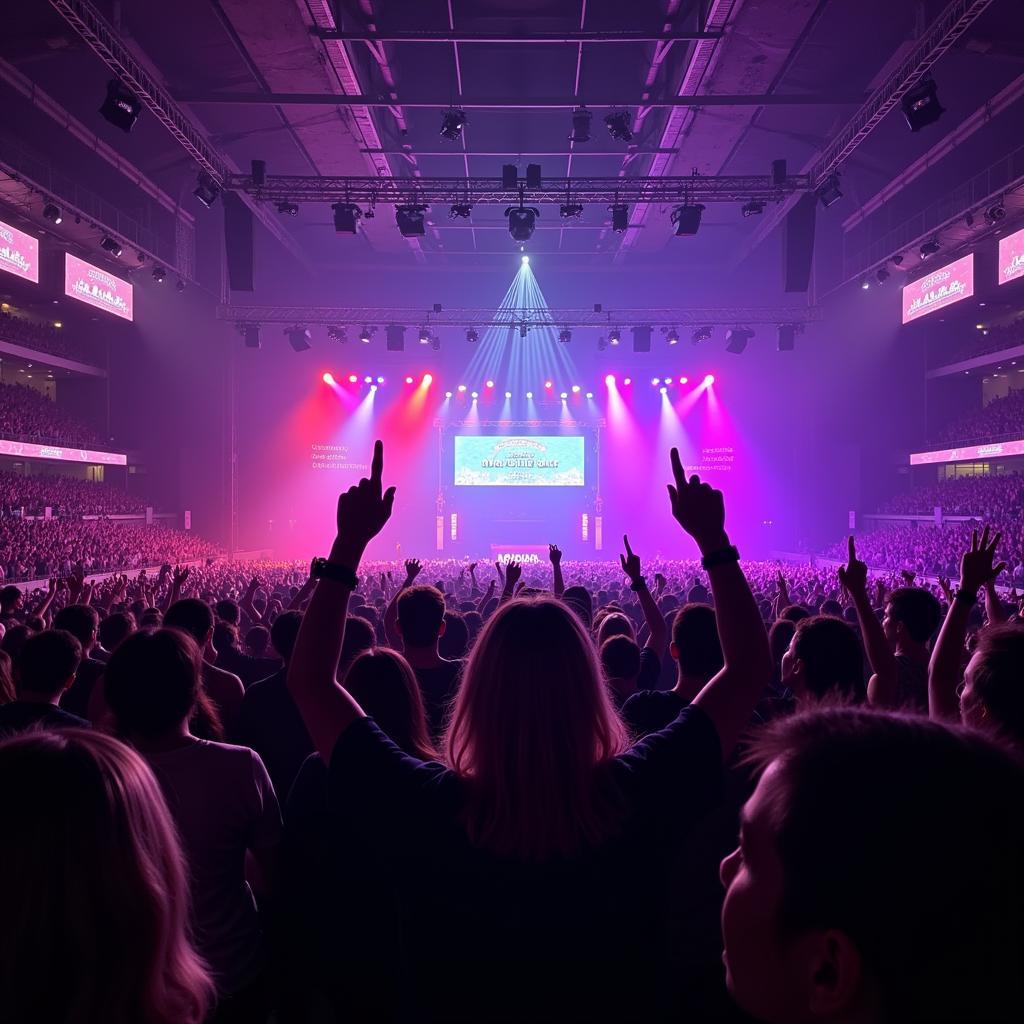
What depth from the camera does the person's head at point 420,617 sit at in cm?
426

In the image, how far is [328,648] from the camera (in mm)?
1822

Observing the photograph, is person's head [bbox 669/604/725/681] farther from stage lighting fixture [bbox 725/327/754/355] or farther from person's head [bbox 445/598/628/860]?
stage lighting fixture [bbox 725/327/754/355]

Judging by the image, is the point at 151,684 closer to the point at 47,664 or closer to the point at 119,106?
the point at 47,664

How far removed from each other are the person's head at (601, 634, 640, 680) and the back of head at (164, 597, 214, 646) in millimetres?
2433

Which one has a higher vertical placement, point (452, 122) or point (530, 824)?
point (452, 122)

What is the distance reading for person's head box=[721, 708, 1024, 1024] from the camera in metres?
0.79

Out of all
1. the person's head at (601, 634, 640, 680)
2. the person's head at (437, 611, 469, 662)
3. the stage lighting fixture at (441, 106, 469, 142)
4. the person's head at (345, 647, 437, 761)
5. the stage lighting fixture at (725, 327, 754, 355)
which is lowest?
the person's head at (437, 611, 469, 662)

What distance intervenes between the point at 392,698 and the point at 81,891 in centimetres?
148

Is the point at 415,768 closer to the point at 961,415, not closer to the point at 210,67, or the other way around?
the point at 210,67

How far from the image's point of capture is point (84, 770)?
48.1 inches

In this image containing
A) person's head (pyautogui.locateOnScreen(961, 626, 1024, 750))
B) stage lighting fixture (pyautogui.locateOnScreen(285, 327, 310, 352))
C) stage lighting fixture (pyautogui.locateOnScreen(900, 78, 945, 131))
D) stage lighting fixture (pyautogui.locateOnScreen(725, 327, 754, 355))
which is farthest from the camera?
stage lighting fixture (pyautogui.locateOnScreen(285, 327, 310, 352))

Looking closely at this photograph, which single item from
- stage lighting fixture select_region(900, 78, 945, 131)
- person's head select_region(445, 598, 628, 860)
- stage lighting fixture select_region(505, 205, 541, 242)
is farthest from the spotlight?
person's head select_region(445, 598, 628, 860)

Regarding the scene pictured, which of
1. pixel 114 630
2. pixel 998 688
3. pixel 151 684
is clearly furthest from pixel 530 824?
pixel 114 630

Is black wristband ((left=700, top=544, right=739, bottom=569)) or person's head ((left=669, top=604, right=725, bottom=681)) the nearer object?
black wristband ((left=700, top=544, right=739, bottom=569))
